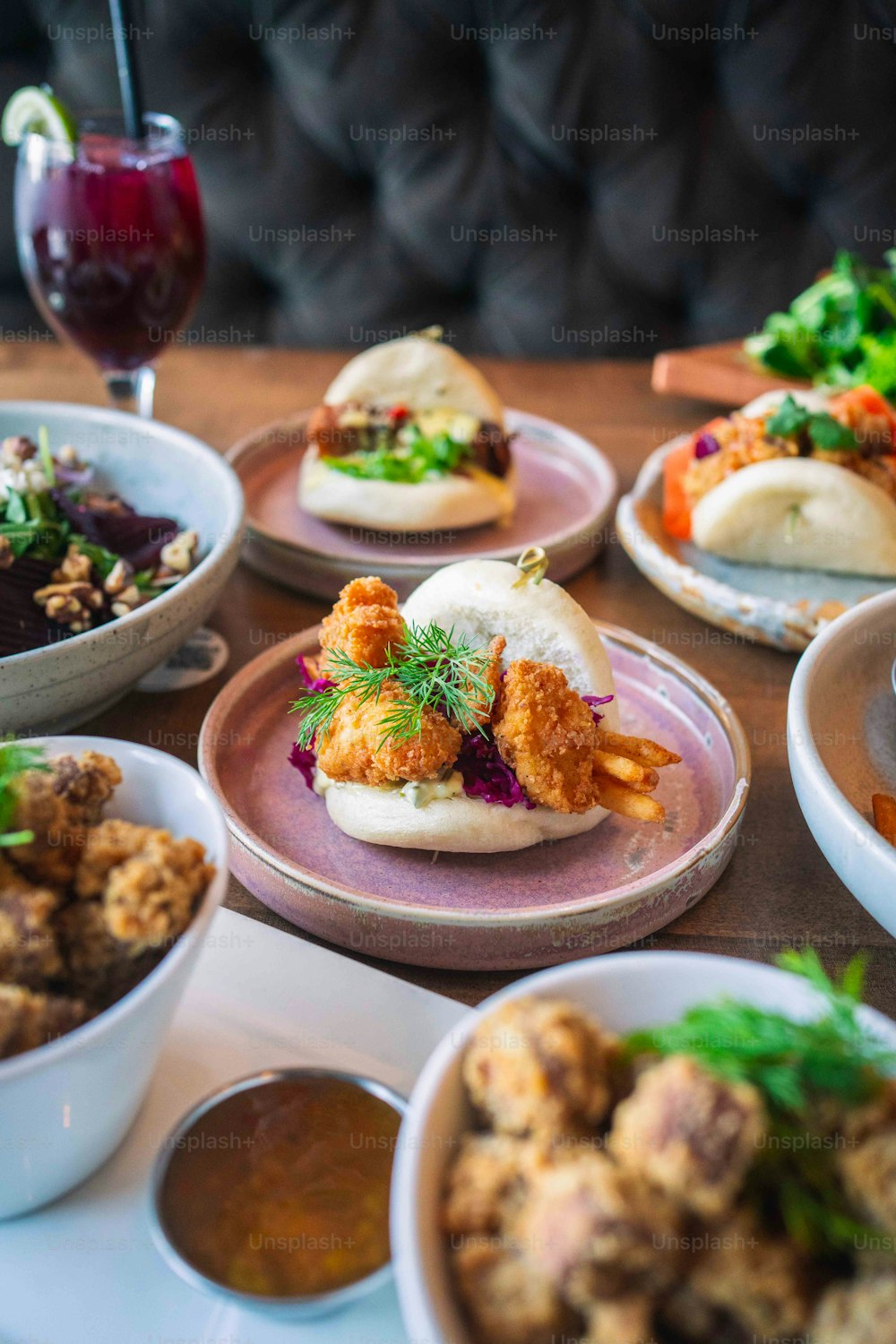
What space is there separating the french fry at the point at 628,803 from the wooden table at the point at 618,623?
0.12 meters

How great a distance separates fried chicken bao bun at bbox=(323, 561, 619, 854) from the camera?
3.77ft

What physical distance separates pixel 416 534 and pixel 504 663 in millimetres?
713

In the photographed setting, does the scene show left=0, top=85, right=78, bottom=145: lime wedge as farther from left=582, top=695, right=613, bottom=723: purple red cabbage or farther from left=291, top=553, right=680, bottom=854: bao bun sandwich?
left=582, top=695, right=613, bottom=723: purple red cabbage

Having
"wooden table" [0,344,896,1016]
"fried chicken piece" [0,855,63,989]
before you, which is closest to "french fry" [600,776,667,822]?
"wooden table" [0,344,896,1016]

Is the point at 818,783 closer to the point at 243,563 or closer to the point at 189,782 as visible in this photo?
the point at 189,782

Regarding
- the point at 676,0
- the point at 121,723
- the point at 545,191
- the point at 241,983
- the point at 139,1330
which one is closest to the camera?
the point at 139,1330

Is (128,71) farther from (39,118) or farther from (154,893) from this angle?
(154,893)

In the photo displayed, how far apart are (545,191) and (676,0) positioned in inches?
24.2

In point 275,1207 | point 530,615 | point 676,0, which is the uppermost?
point 676,0

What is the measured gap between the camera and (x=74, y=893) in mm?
782

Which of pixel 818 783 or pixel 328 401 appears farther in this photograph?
pixel 328 401

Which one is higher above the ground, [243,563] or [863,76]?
[863,76]

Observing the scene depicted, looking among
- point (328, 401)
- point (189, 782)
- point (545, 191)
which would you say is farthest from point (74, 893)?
point (545, 191)

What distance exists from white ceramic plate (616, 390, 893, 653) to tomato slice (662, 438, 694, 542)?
12 millimetres
